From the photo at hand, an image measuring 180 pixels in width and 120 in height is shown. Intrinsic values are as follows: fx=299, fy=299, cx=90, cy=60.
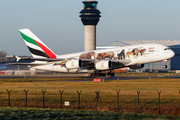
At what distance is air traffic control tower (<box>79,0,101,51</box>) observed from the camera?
A: 173 metres

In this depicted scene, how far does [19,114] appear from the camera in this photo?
21.8 metres

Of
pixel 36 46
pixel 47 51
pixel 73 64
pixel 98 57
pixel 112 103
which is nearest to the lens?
pixel 112 103

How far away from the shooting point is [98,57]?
7075cm

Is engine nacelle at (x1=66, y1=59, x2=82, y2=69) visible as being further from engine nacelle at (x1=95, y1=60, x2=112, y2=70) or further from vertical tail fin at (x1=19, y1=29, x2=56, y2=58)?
vertical tail fin at (x1=19, y1=29, x2=56, y2=58)

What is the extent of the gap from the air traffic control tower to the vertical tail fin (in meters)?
101

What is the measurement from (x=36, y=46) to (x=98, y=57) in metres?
14.8

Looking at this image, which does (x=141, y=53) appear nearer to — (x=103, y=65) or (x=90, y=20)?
(x=103, y=65)

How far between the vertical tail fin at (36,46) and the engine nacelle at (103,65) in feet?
38.8

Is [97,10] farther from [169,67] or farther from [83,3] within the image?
[169,67]

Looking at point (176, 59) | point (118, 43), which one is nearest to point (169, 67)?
point (176, 59)

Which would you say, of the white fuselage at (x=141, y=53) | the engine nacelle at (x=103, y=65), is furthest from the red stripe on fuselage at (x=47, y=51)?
the engine nacelle at (x=103, y=65)

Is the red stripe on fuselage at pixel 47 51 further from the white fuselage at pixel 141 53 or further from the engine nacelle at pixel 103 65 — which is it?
the engine nacelle at pixel 103 65

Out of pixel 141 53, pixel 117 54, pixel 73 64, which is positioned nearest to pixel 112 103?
pixel 73 64

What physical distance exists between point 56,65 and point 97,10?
109 meters
